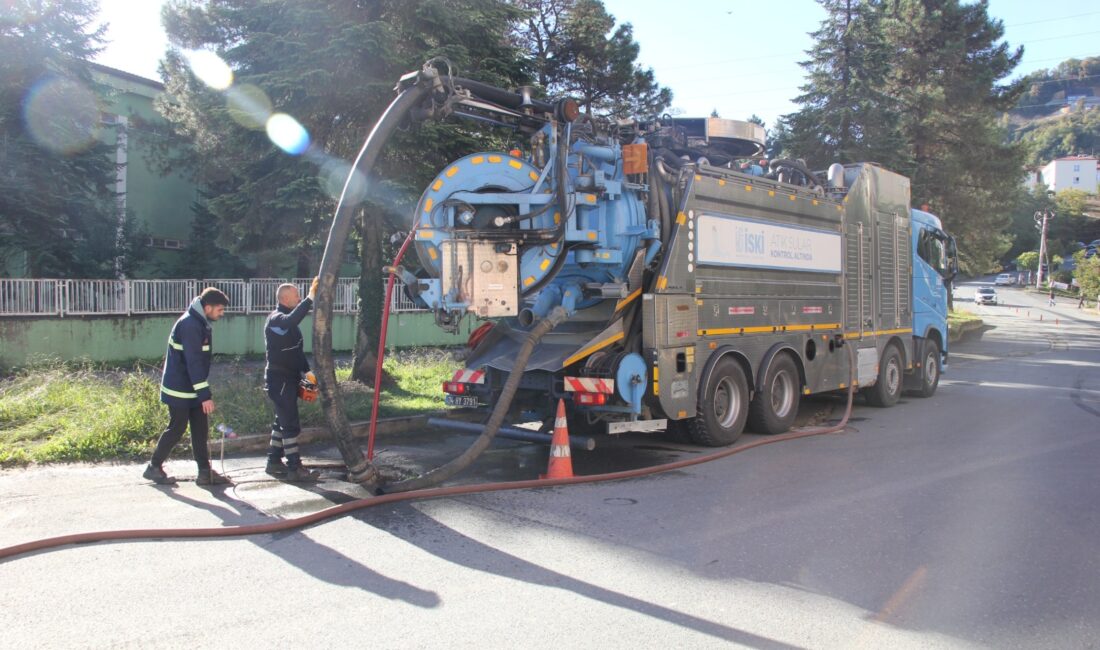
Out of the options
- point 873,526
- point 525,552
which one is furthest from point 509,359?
point 873,526

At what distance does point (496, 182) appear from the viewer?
758 cm

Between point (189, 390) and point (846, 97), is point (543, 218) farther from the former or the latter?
point (846, 97)

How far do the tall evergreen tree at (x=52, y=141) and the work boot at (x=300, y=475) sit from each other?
13.9 m

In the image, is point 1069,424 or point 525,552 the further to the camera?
point 1069,424

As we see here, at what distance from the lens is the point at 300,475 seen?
6.89 m

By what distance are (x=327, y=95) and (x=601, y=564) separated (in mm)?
8252

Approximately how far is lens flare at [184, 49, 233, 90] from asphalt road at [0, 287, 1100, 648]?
246 inches

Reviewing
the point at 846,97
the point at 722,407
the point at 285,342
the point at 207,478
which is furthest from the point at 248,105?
the point at 846,97

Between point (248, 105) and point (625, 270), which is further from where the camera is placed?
point (248, 105)

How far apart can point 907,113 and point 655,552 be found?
81.0ft

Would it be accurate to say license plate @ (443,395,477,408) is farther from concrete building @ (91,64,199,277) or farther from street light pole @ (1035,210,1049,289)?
street light pole @ (1035,210,1049,289)

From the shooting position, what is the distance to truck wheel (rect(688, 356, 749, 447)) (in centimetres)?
855

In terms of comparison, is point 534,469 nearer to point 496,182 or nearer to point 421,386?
point 496,182

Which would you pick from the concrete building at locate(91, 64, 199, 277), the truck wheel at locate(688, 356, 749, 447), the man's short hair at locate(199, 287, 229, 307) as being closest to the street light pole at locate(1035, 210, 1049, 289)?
the concrete building at locate(91, 64, 199, 277)
